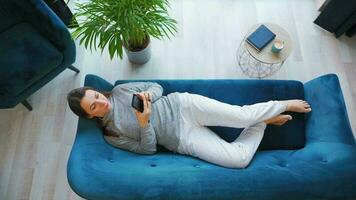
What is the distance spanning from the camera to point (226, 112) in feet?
5.58

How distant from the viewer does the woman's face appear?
153 cm

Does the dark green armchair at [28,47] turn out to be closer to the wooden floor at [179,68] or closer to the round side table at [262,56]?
the wooden floor at [179,68]

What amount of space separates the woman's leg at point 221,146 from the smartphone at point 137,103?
0.29 metres

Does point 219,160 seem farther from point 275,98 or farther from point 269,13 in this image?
point 269,13

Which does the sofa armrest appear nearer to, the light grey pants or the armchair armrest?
the light grey pants

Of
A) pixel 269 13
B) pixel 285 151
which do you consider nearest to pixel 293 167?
pixel 285 151

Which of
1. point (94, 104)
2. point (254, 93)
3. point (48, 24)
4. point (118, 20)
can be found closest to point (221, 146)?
point (254, 93)

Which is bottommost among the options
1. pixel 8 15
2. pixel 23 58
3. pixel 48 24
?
pixel 23 58

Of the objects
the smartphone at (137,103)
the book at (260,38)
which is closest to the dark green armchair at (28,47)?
the smartphone at (137,103)

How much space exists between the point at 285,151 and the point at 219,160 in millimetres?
405

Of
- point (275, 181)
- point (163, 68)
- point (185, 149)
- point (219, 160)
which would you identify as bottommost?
point (163, 68)

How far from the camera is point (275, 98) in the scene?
1.86m

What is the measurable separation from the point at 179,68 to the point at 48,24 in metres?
0.96

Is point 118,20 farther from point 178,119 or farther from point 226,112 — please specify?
point 226,112
